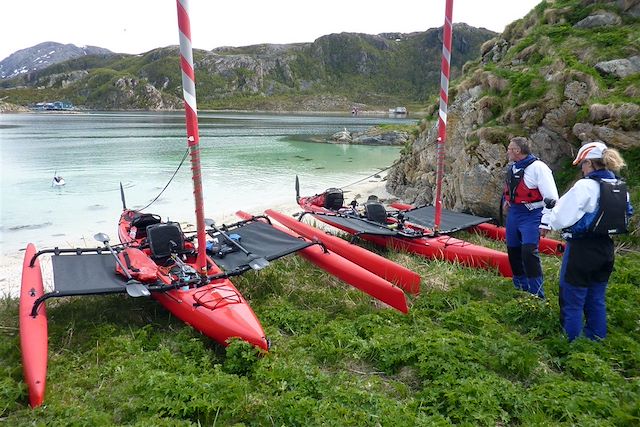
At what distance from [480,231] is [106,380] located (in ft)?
27.1

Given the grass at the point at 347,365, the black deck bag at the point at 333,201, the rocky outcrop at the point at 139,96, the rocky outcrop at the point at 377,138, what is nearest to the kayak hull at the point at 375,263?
the grass at the point at 347,365

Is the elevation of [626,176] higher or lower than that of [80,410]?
higher

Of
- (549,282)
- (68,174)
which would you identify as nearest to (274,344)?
(549,282)

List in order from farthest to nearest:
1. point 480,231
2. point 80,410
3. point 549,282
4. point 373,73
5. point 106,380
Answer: point 373,73, point 480,231, point 549,282, point 106,380, point 80,410

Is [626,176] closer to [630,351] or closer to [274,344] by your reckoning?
[630,351]

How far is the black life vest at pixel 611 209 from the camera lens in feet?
13.6

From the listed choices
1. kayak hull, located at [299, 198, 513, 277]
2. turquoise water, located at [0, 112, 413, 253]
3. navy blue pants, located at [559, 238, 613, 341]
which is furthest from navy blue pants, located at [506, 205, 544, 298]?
turquoise water, located at [0, 112, 413, 253]

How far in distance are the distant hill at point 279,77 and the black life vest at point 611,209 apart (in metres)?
127

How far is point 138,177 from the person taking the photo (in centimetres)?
2331

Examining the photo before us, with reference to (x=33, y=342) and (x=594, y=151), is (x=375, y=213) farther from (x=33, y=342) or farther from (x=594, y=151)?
(x=33, y=342)

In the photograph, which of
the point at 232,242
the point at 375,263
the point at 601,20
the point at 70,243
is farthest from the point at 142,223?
the point at 601,20

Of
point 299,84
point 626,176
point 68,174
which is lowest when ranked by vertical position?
point 68,174

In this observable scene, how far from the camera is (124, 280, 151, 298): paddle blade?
5242 millimetres

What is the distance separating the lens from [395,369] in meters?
4.51
